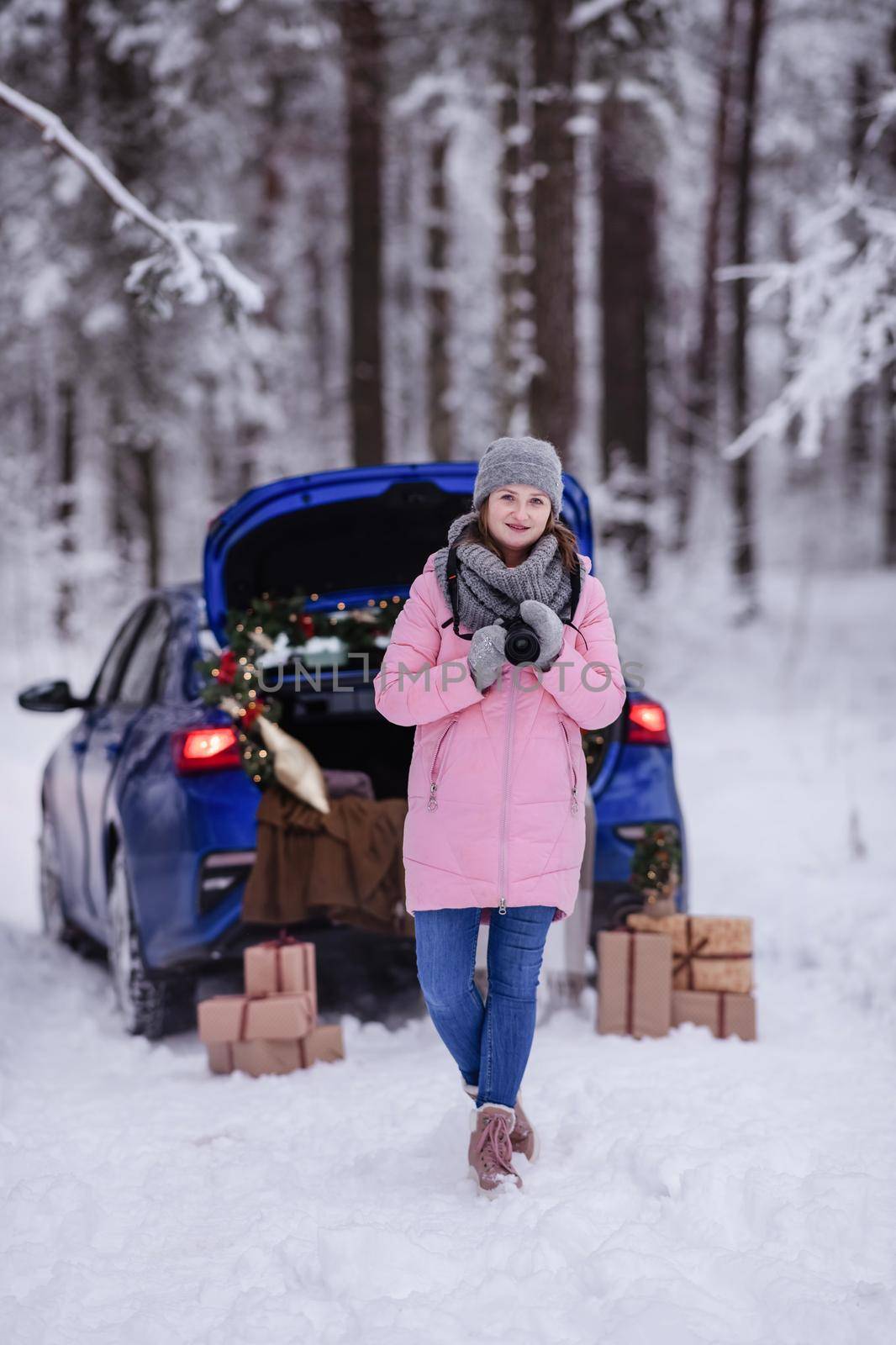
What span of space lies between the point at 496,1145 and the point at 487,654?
1287 millimetres

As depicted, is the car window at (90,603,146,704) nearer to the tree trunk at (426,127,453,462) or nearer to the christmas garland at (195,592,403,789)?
the christmas garland at (195,592,403,789)

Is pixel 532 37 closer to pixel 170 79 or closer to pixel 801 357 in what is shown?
pixel 801 357

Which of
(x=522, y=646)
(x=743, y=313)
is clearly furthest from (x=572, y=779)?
(x=743, y=313)

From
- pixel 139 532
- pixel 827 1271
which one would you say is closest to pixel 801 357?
pixel 827 1271

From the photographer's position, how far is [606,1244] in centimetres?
319

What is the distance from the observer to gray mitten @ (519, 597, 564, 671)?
3.31 metres

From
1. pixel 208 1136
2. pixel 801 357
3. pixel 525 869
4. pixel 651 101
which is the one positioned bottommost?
pixel 208 1136

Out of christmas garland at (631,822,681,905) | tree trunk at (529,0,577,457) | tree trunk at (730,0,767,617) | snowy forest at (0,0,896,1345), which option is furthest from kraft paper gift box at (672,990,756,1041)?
tree trunk at (730,0,767,617)

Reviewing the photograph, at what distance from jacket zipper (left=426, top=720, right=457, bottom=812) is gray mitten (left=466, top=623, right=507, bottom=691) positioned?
0.21 metres

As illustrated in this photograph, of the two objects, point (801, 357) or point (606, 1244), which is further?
point (801, 357)

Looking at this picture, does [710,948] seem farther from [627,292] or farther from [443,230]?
[443,230]

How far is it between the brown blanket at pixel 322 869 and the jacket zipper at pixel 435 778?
4.69ft

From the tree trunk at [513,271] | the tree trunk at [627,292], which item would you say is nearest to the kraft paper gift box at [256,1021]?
the tree trunk at [513,271]

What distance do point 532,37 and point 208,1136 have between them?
376 inches
